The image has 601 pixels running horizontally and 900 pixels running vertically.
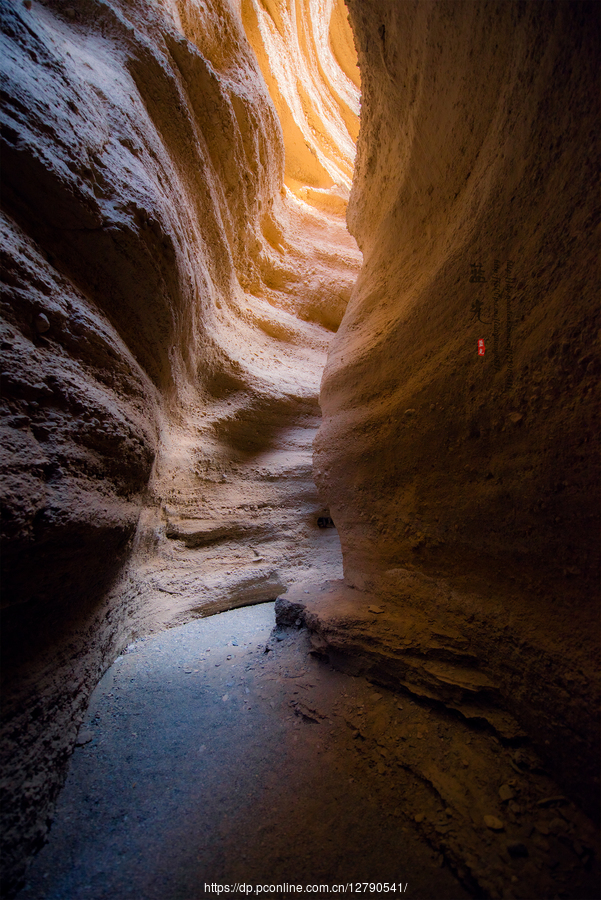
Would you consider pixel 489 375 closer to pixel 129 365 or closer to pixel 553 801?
pixel 553 801

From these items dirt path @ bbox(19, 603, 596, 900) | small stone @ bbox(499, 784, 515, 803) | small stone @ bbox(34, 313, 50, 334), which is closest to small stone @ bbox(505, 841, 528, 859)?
dirt path @ bbox(19, 603, 596, 900)

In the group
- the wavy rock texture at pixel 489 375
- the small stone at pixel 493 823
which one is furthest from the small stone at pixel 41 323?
the small stone at pixel 493 823

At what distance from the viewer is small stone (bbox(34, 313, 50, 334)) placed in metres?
1.66

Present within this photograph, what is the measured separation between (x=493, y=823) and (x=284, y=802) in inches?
30.6

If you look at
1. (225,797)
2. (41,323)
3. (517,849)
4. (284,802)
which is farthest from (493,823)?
(41,323)

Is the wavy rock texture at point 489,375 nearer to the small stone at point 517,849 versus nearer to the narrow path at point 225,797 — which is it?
the small stone at point 517,849

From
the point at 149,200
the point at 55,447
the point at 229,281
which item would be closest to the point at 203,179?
the point at 229,281

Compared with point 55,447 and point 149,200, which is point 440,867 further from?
point 149,200

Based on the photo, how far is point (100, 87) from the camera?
7.96 feet

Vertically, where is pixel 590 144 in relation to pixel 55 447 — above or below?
above

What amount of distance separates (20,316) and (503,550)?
2377 millimetres

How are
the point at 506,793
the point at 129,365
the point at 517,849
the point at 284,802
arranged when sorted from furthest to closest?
the point at 129,365 → the point at 284,802 → the point at 506,793 → the point at 517,849

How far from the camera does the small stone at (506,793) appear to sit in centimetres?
125

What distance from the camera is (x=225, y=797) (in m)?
1.50
